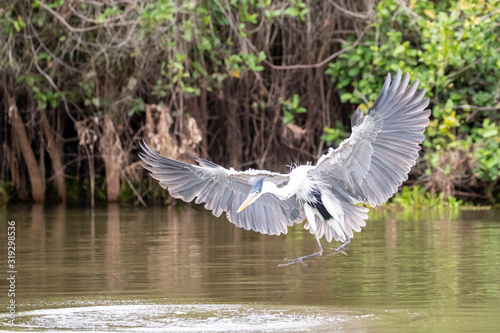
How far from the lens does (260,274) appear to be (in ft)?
22.0

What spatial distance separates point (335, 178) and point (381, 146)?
15.1 inches

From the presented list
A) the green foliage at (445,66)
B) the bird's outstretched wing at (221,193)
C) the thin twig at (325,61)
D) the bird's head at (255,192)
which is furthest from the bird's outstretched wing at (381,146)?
the thin twig at (325,61)

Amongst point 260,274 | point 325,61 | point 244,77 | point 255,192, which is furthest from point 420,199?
point 255,192

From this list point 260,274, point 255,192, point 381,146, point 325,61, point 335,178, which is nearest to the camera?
point 255,192

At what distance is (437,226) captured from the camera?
9.96 metres

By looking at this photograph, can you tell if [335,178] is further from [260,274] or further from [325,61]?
[325,61]

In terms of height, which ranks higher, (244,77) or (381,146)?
(244,77)

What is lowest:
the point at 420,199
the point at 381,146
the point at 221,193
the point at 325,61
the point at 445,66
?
the point at 420,199

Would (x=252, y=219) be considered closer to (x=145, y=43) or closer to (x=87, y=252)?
(x=87, y=252)

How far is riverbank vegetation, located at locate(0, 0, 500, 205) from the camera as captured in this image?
12281 mm

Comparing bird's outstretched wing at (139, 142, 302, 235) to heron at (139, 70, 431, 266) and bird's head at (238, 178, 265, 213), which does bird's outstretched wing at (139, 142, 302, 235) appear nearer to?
heron at (139, 70, 431, 266)

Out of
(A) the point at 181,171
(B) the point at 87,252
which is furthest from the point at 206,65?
(A) the point at 181,171

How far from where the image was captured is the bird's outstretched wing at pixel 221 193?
6520 millimetres

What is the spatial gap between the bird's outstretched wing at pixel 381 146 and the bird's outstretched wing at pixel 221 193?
54cm
